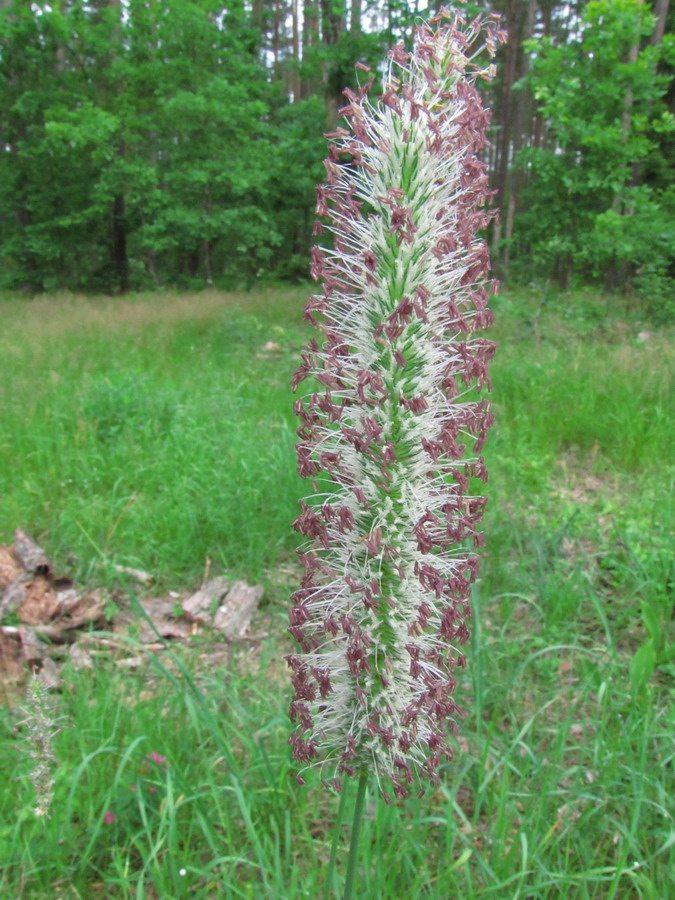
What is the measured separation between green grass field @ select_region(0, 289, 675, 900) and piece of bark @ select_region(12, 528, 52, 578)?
185mm

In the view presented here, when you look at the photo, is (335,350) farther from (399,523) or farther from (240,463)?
(240,463)

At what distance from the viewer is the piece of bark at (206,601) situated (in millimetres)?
3729

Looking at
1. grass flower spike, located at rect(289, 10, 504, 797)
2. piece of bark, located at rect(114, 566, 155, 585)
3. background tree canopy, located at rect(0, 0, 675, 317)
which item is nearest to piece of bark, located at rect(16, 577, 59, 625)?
piece of bark, located at rect(114, 566, 155, 585)

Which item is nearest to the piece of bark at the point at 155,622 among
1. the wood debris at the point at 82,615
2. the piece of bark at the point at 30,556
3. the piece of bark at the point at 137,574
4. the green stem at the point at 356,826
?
the wood debris at the point at 82,615

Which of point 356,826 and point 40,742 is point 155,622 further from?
point 356,826

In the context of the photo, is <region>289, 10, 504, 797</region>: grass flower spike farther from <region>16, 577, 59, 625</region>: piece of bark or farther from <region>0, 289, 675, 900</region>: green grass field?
<region>16, 577, 59, 625</region>: piece of bark

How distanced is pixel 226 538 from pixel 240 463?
0.73m

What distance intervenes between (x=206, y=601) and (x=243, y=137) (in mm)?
15961

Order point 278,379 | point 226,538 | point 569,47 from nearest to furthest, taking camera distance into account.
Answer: point 226,538, point 278,379, point 569,47

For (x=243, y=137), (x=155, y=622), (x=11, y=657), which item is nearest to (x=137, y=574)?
(x=155, y=622)

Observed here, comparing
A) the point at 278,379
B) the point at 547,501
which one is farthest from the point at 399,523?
the point at 278,379

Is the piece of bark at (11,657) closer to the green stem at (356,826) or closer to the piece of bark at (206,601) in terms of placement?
the piece of bark at (206,601)

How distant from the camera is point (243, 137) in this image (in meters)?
17.0

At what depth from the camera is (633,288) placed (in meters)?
10.9
